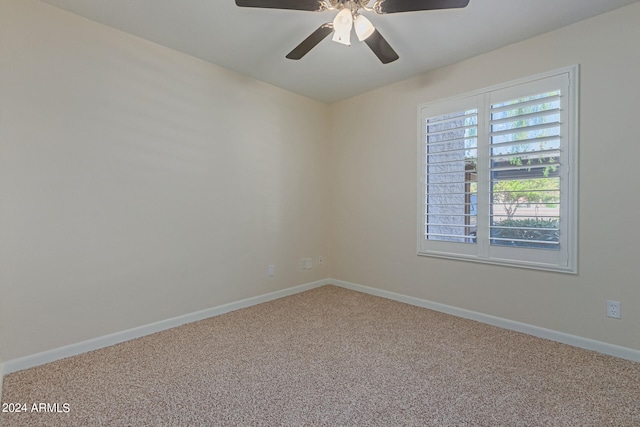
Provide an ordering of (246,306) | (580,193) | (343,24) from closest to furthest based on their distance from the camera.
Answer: (343,24) < (580,193) < (246,306)

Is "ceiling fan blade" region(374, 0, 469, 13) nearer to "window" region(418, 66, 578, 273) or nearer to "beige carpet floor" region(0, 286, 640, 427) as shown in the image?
"window" region(418, 66, 578, 273)

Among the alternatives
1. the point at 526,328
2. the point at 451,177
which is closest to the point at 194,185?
the point at 451,177

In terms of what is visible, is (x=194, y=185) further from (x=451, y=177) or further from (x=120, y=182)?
(x=451, y=177)

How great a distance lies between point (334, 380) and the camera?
188 cm

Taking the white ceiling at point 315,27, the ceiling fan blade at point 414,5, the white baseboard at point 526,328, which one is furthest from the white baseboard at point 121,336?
the ceiling fan blade at point 414,5

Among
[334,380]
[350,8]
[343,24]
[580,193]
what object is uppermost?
[350,8]

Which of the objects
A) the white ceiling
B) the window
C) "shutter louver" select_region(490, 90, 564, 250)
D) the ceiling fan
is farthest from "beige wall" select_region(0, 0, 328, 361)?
"shutter louver" select_region(490, 90, 564, 250)

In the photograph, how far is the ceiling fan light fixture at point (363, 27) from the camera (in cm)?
185

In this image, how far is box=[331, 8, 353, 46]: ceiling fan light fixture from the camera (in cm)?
180

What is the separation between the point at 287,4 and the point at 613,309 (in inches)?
120

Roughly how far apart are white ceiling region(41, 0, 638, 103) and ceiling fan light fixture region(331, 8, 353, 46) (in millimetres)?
473

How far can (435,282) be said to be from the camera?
3172 millimetres

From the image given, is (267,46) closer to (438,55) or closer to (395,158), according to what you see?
(438,55)

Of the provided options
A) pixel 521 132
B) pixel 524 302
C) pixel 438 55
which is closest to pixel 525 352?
pixel 524 302
